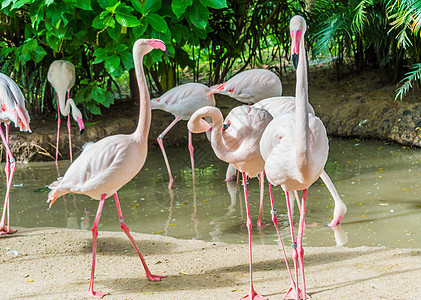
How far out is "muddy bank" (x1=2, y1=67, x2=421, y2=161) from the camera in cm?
702

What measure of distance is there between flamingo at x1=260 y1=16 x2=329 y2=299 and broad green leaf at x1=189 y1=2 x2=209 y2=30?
10.3 ft

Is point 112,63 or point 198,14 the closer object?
point 198,14

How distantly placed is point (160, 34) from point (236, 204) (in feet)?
7.44

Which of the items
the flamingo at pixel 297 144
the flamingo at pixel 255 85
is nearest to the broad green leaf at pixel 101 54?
the flamingo at pixel 255 85

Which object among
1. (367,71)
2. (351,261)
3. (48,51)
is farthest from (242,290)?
(367,71)

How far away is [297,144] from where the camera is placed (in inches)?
108

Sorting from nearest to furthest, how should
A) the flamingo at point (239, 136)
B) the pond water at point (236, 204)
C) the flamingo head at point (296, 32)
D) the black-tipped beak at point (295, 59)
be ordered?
the black-tipped beak at point (295, 59) < the flamingo head at point (296, 32) < the flamingo at point (239, 136) < the pond water at point (236, 204)

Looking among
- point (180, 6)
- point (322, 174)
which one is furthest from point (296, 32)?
point (180, 6)

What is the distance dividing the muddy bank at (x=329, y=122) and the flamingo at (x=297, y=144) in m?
4.26

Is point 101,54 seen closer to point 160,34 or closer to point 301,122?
point 160,34

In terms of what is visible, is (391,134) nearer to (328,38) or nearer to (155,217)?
(328,38)

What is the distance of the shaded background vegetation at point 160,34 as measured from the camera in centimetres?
603

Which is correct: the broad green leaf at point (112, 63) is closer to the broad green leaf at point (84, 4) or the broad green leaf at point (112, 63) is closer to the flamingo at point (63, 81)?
the broad green leaf at point (84, 4)

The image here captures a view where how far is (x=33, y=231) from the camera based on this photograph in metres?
4.38
